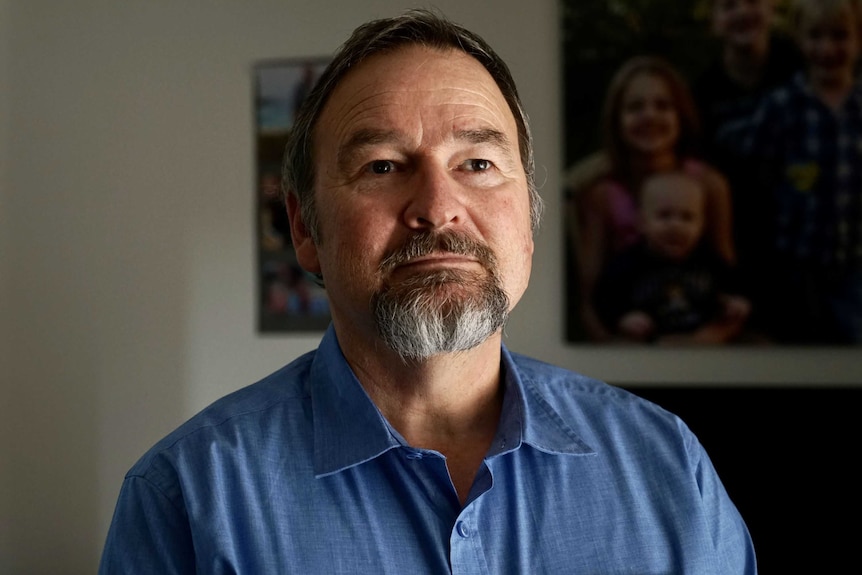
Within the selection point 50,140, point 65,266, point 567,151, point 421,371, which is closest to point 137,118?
point 50,140

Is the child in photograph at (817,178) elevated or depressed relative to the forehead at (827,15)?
depressed

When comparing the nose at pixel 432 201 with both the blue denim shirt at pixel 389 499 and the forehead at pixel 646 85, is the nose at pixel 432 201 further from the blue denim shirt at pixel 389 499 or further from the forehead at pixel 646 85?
the forehead at pixel 646 85

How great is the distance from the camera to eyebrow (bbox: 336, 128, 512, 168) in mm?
1042

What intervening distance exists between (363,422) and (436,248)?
0.25 meters

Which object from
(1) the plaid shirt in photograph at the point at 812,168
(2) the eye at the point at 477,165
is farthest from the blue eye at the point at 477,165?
(1) the plaid shirt in photograph at the point at 812,168

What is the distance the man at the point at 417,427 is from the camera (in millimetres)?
952

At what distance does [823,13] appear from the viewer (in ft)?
7.54

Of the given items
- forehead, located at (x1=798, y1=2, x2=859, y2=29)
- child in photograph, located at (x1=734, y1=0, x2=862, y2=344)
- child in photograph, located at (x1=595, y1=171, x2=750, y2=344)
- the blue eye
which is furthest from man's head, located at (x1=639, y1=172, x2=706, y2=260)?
the blue eye

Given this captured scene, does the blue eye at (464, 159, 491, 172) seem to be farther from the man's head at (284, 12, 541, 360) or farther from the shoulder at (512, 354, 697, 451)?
the shoulder at (512, 354, 697, 451)

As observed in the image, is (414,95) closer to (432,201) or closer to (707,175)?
(432,201)

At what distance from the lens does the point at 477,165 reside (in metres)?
1.08

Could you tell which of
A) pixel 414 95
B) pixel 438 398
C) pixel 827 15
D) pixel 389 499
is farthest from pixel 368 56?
pixel 827 15

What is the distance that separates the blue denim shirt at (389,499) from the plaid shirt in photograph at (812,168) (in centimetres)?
147

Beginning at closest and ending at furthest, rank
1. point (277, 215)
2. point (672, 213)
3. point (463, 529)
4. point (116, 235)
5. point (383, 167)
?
point (463, 529) → point (383, 167) → point (672, 213) → point (277, 215) → point (116, 235)
